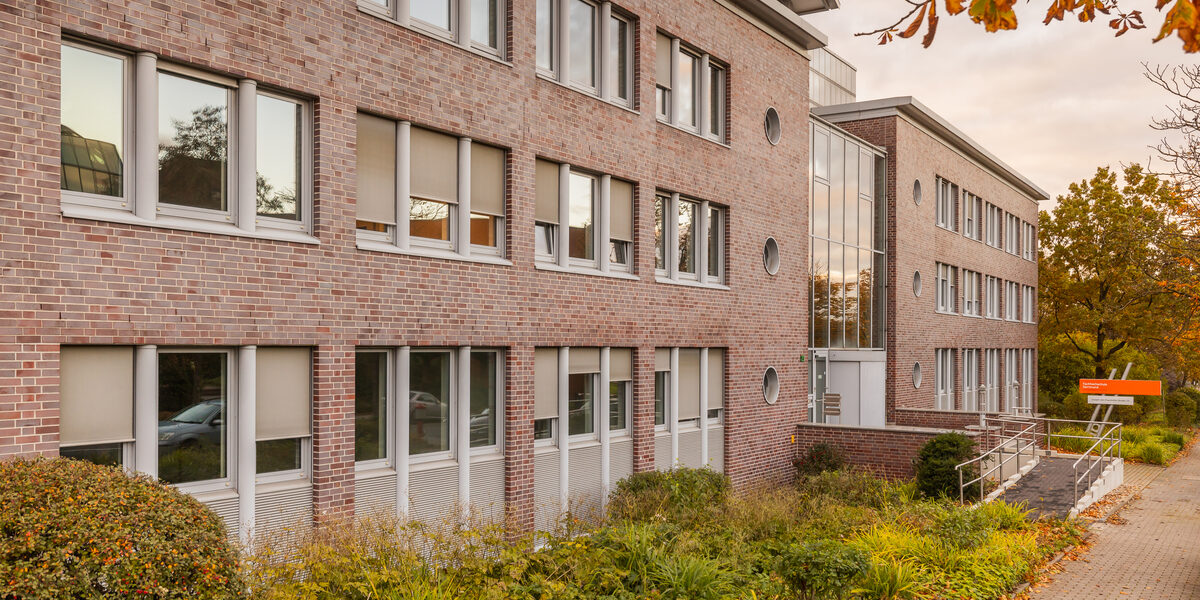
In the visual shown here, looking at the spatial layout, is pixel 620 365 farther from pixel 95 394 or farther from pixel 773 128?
pixel 95 394

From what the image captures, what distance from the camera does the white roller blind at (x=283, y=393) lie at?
9.80 metres

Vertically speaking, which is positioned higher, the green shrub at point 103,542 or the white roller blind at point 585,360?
the white roller blind at point 585,360

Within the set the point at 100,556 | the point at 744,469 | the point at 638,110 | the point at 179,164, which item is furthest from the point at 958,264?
the point at 100,556

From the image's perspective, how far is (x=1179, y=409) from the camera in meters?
42.0

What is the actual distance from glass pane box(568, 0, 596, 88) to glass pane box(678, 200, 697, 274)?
328cm

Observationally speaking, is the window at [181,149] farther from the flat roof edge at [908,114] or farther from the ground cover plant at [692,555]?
Answer: the flat roof edge at [908,114]

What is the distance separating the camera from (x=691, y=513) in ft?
41.7

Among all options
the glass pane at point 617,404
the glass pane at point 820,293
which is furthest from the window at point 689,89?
the glass pane at point 820,293

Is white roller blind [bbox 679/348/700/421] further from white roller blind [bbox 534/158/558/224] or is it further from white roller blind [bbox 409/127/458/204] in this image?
white roller blind [bbox 409/127/458/204]

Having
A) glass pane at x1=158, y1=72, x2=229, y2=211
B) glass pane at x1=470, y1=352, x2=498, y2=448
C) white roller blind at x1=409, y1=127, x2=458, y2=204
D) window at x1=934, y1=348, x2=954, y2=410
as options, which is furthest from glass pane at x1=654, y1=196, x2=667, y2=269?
window at x1=934, y1=348, x2=954, y2=410

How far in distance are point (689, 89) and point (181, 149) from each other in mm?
10006

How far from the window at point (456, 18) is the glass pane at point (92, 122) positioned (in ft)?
10.3

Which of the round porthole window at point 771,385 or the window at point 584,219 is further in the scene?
the round porthole window at point 771,385

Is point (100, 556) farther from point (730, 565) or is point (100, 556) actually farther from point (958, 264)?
point (958, 264)
